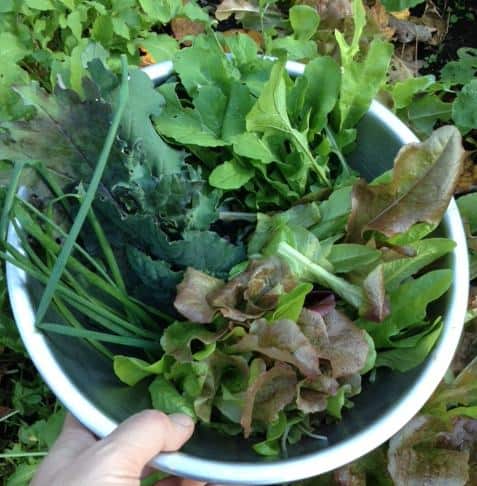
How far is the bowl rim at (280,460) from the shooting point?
65 cm

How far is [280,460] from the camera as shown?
0.66 m

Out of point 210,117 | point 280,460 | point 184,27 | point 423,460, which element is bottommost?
point 423,460

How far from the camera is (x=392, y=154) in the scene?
0.79 meters

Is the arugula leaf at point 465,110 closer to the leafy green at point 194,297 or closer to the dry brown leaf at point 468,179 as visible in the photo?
the dry brown leaf at point 468,179

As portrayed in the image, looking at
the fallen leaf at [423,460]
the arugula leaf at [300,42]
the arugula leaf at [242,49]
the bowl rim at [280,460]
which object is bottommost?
the fallen leaf at [423,460]

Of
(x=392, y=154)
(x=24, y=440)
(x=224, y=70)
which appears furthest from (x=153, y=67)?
(x=24, y=440)

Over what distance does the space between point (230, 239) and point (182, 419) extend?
0.67ft

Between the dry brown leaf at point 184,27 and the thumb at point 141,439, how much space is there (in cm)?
72

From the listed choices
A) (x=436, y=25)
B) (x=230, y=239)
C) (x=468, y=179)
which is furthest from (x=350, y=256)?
(x=436, y=25)

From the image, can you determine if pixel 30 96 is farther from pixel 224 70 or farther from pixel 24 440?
Result: pixel 24 440

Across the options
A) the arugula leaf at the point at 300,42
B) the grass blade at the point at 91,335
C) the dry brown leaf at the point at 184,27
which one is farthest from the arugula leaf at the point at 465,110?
the grass blade at the point at 91,335

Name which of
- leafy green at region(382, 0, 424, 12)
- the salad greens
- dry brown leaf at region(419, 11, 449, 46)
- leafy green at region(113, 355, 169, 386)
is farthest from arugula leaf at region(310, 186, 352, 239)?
dry brown leaf at region(419, 11, 449, 46)

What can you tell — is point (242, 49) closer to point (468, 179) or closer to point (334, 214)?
point (334, 214)

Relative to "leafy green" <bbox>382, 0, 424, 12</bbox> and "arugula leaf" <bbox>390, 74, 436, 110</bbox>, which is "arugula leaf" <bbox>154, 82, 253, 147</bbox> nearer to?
"arugula leaf" <bbox>390, 74, 436, 110</bbox>
